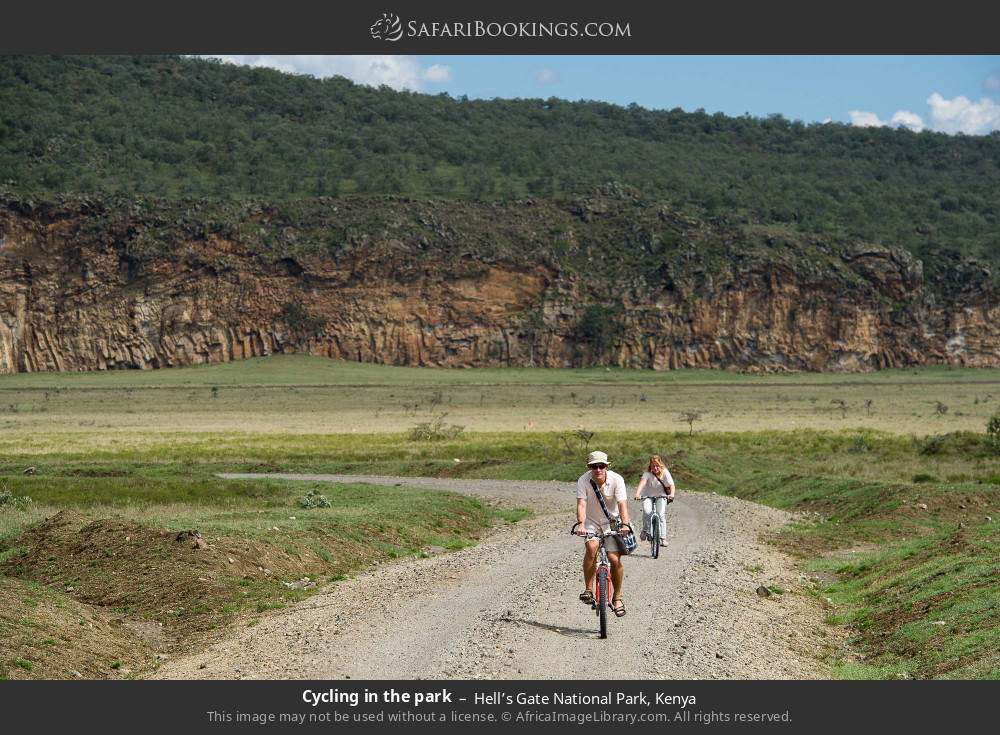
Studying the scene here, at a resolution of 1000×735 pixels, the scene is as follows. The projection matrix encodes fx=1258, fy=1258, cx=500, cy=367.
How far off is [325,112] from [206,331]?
68.9 meters

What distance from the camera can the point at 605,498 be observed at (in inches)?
587

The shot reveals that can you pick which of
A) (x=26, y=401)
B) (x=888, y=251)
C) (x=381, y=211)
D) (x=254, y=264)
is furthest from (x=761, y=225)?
(x=26, y=401)

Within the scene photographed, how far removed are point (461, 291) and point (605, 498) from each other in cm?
12724

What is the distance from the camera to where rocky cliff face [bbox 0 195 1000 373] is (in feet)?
437

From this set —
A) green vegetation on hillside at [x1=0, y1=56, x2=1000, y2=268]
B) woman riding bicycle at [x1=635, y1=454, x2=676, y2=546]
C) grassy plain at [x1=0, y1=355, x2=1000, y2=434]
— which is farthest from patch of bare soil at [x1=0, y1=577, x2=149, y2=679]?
green vegetation on hillside at [x1=0, y1=56, x2=1000, y2=268]

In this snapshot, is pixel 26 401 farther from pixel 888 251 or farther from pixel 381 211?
pixel 888 251

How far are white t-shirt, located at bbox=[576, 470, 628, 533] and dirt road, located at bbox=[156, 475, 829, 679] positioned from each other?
1.24 metres

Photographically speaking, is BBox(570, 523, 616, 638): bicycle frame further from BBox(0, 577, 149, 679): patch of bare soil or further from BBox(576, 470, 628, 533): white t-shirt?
BBox(0, 577, 149, 679): patch of bare soil

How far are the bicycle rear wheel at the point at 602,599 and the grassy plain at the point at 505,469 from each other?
9.25ft

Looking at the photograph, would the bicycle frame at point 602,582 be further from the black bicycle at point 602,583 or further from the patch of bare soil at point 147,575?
the patch of bare soil at point 147,575

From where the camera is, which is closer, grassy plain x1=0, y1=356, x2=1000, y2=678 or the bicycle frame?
the bicycle frame

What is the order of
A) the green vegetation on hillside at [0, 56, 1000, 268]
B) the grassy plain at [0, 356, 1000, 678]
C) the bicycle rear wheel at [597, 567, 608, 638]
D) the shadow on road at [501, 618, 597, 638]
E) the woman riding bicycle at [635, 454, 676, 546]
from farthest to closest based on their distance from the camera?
the green vegetation on hillside at [0, 56, 1000, 268], the woman riding bicycle at [635, 454, 676, 546], the grassy plain at [0, 356, 1000, 678], the shadow on road at [501, 618, 597, 638], the bicycle rear wheel at [597, 567, 608, 638]

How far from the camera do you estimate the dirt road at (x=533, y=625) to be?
13.0 metres
